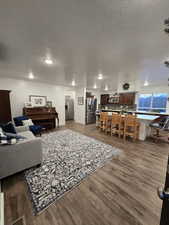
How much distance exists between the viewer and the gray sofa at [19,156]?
5.65 feet

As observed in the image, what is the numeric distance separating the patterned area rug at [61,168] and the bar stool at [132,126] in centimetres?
122

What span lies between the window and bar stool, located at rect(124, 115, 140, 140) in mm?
3952

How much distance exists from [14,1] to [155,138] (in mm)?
5090

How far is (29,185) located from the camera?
169 cm

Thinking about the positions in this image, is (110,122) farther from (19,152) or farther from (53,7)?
(53,7)

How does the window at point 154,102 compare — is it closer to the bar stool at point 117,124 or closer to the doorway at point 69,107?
the bar stool at point 117,124

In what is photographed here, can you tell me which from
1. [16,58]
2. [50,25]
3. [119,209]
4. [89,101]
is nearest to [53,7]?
[50,25]

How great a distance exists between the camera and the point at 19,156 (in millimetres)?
1870

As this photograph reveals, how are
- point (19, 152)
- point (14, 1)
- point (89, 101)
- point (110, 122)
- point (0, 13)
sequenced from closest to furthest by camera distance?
point (14, 1) < point (0, 13) < point (19, 152) < point (110, 122) < point (89, 101)

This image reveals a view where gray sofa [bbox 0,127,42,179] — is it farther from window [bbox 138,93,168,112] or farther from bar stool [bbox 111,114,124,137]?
window [bbox 138,93,168,112]

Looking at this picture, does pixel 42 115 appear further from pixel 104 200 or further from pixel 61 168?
pixel 104 200

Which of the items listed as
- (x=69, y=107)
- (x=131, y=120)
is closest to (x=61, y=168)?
(x=131, y=120)

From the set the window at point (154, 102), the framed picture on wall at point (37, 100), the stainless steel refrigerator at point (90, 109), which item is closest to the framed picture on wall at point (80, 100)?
the stainless steel refrigerator at point (90, 109)

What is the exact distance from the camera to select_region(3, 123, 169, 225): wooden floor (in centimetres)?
120
